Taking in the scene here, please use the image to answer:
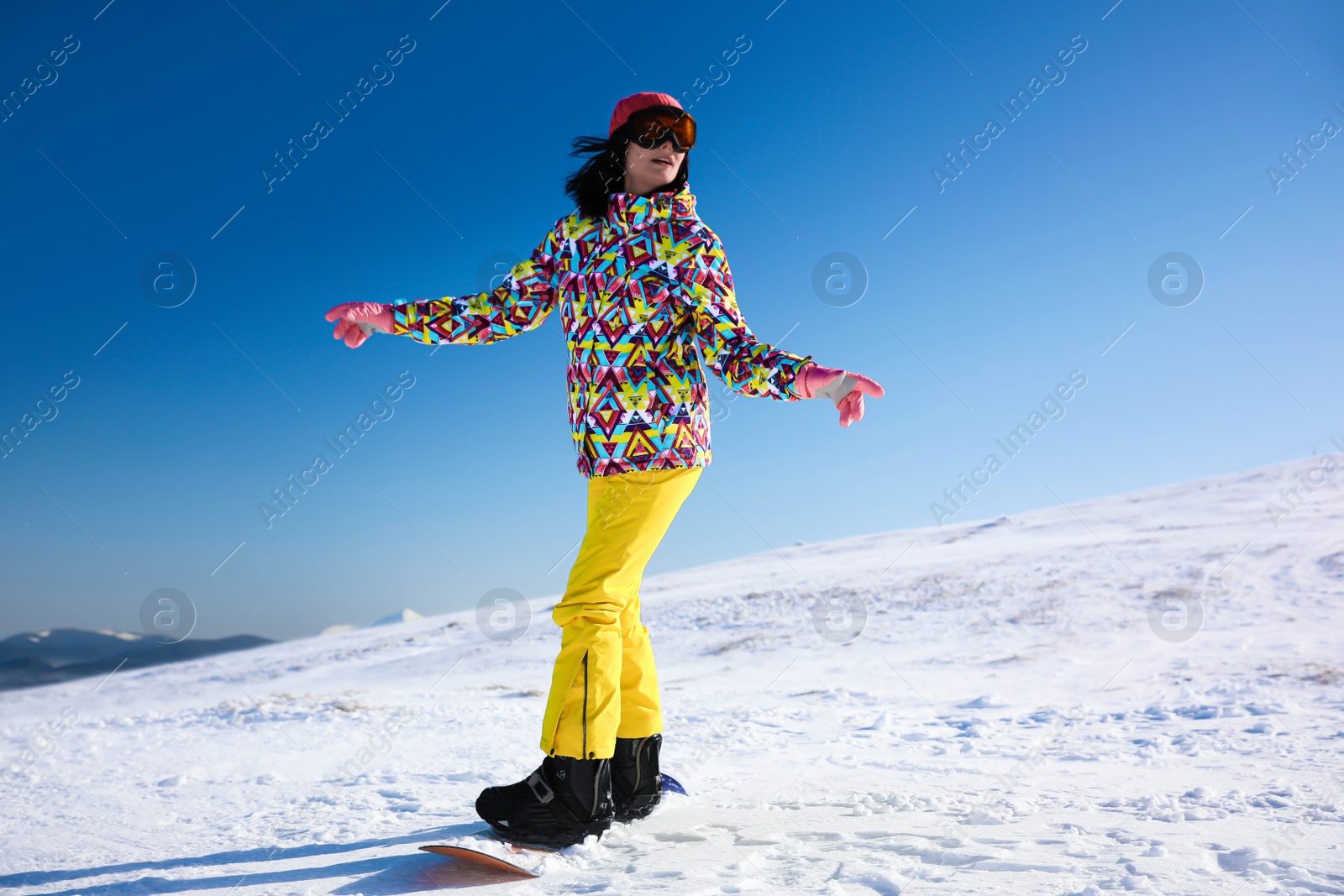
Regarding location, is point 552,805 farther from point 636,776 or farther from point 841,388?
point 841,388

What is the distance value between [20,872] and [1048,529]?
9.45 m

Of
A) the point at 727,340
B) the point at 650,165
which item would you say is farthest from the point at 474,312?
the point at 727,340

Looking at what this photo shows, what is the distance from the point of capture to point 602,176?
220cm

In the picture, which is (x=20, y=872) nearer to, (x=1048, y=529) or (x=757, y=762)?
(x=757, y=762)

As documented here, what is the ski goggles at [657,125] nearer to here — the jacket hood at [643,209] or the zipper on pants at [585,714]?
the jacket hood at [643,209]

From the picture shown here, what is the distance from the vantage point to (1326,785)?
222 centimetres

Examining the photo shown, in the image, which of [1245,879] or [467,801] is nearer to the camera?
[1245,879]

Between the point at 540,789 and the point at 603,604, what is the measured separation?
1.58 feet

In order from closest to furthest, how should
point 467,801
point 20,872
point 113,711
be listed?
point 20,872 < point 467,801 < point 113,711

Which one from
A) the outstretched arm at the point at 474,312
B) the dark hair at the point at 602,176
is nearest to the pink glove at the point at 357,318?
the outstretched arm at the point at 474,312

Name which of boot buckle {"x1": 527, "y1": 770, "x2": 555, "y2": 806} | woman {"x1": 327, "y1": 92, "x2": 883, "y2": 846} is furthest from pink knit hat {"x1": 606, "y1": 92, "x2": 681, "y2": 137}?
boot buckle {"x1": 527, "y1": 770, "x2": 555, "y2": 806}

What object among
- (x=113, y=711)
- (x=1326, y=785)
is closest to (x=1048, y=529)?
(x=1326, y=785)

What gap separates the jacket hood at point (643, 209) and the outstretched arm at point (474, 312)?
219 millimetres

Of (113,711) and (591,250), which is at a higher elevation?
(591,250)
